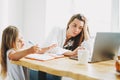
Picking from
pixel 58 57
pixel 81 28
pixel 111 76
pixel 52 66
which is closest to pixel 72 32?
pixel 81 28

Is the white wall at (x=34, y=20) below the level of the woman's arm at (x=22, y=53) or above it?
above

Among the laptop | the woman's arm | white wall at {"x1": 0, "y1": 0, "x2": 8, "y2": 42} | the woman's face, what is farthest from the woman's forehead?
white wall at {"x1": 0, "y1": 0, "x2": 8, "y2": 42}

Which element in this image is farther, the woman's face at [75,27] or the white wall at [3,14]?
the white wall at [3,14]

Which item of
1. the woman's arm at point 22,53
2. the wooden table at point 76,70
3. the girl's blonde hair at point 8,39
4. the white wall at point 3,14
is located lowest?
the wooden table at point 76,70

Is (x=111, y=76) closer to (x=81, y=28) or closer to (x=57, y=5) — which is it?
(x=81, y=28)

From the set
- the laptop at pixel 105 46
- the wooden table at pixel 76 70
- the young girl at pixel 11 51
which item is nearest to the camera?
the wooden table at pixel 76 70

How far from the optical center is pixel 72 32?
2180mm

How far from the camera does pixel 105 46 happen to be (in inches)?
62.0

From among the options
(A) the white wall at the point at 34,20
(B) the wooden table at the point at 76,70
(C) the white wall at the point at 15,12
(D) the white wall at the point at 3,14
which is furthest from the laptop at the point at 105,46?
(C) the white wall at the point at 15,12

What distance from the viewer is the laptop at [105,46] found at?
4.94 feet

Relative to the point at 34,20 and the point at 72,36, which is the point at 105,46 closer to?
the point at 72,36

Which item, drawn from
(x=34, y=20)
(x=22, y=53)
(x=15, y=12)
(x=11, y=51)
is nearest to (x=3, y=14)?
(x=15, y=12)

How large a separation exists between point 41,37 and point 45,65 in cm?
168

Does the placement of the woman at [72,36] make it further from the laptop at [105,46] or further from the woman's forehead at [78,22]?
the laptop at [105,46]
